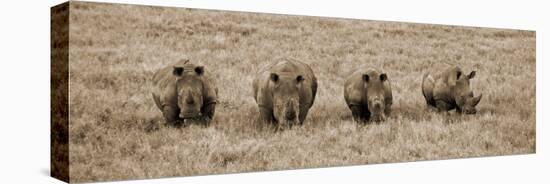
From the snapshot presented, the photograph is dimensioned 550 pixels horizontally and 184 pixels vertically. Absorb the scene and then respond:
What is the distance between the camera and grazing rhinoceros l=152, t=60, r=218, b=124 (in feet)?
30.3

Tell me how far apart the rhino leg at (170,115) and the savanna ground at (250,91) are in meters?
0.08

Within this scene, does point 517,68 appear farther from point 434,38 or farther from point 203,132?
point 203,132

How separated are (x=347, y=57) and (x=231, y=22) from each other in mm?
1984

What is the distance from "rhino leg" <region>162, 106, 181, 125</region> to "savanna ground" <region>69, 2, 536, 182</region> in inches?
3.3

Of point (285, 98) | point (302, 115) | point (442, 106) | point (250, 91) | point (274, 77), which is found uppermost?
point (274, 77)

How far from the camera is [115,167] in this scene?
28.8 ft

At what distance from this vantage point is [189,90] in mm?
9305

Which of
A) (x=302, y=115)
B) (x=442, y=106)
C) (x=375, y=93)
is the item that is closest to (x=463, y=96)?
(x=442, y=106)

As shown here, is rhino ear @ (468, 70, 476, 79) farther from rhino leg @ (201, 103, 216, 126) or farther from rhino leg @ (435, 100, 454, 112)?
rhino leg @ (201, 103, 216, 126)

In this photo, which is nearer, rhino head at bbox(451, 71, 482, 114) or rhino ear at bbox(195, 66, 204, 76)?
rhino ear at bbox(195, 66, 204, 76)

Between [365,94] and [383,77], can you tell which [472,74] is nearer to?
[383,77]

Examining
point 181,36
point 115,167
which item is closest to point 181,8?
point 181,36

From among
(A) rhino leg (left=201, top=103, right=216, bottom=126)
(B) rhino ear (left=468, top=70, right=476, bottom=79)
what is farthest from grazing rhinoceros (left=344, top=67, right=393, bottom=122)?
(A) rhino leg (left=201, top=103, right=216, bottom=126)

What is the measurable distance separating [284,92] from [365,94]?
1.52 metres
